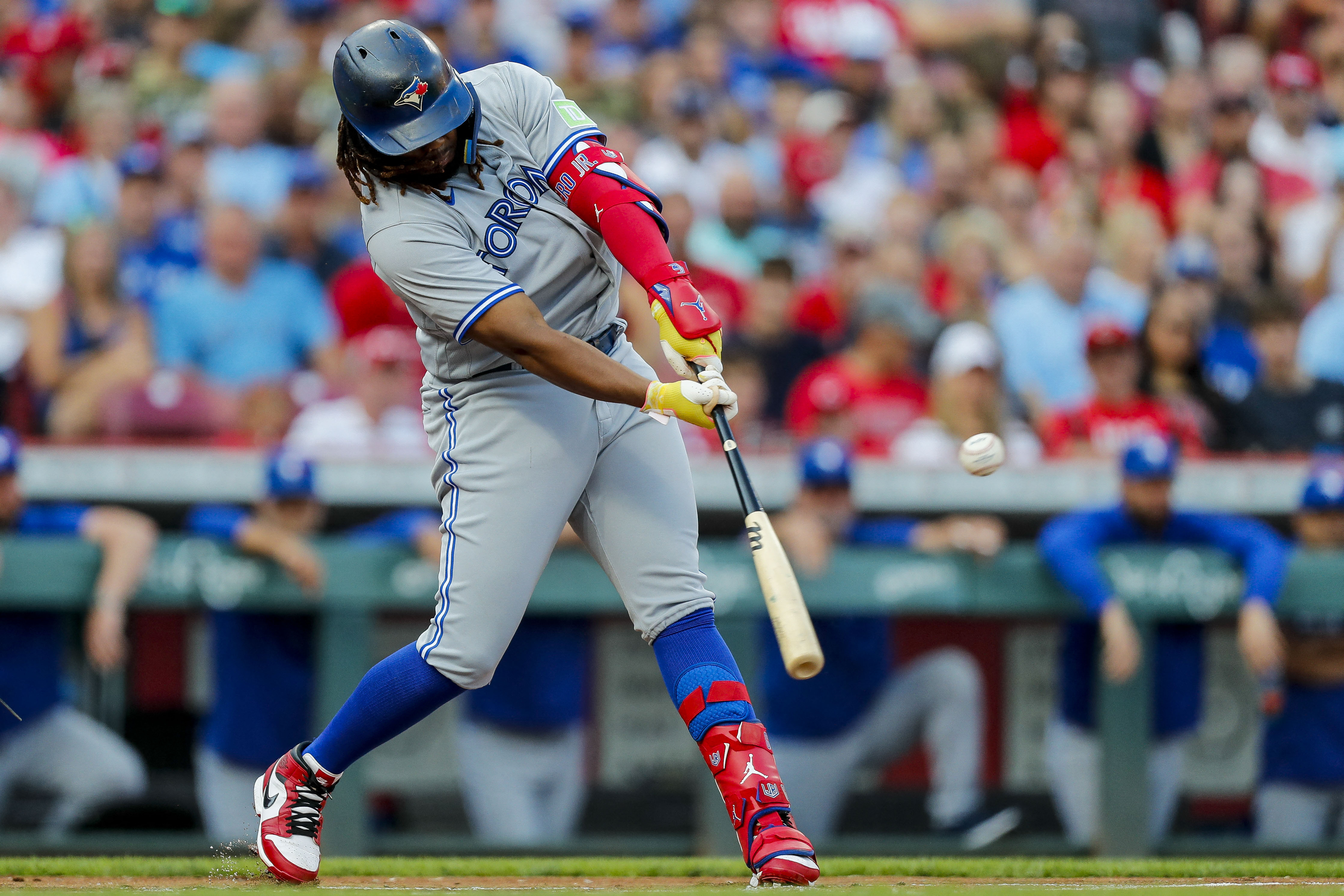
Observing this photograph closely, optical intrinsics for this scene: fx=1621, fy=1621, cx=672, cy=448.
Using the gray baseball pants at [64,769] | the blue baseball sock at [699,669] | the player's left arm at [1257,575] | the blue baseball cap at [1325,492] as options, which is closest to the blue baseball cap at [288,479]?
the gray baseball pants at [64,769]

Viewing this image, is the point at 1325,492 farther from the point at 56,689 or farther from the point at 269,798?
the point at 56,689

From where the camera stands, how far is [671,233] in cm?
677

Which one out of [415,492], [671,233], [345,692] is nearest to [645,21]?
[671,233]

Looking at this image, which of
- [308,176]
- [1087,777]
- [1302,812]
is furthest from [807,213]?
[1302,812]

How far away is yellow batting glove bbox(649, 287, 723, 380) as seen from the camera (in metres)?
3.10

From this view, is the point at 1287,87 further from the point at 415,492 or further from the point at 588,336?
the point at 588,336

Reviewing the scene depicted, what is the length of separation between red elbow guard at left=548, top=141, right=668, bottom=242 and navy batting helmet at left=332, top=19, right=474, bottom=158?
22 cm

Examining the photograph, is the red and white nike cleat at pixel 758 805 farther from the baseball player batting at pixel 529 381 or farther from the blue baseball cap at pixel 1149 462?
the blue baseball cap at pixel 1149 462

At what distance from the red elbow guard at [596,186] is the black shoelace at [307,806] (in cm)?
131

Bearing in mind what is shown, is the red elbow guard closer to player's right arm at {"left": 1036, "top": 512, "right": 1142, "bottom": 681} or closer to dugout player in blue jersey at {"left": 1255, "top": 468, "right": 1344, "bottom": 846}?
player's right arm at {"left": 1036, "top": 512, "right": 1142, "bottom": 681}

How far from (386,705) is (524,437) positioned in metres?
0.61

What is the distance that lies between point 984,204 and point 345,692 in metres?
4.28

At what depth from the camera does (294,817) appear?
3.41 metres

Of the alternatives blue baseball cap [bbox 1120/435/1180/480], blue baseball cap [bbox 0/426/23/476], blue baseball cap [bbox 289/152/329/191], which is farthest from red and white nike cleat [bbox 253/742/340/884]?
blue baseball cap [bbox 289/152/329/191]
